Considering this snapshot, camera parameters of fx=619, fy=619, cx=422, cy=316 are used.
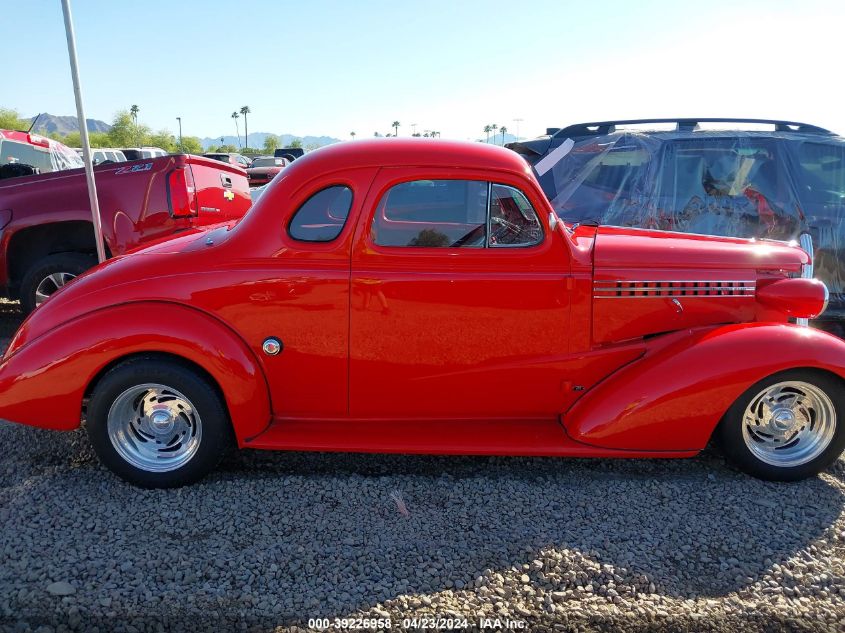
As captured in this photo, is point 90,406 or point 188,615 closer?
point 188,615

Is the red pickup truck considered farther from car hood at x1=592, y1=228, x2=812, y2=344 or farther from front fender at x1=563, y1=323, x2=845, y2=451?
front fender at x1=563, y1=323, x2=845, y2=451

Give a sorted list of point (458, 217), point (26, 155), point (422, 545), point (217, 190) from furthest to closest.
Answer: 1. point (26, 155)
2. point (217, 190)
3. point (458, 217)
4. point (422, 545)

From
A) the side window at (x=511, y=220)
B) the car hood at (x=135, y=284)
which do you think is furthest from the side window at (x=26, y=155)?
the side window at (x=511, y=220)

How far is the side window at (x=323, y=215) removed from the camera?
3.28 meters

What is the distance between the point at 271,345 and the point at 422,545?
128cm

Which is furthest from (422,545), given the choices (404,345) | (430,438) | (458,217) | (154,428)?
(458,217)

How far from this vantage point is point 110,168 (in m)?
5.93

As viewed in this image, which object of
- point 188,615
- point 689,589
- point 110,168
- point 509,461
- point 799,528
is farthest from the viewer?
point 110,168

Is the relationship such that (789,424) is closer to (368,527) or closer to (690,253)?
(690,253)

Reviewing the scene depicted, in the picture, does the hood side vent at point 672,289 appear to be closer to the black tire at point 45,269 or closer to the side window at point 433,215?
the side window at point 433,215

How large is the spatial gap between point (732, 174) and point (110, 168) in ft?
19.6

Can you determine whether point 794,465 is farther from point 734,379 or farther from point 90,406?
point 90,406

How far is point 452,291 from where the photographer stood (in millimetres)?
3285

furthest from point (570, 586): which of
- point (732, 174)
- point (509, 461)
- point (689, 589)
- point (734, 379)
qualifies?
point (732, 174)
